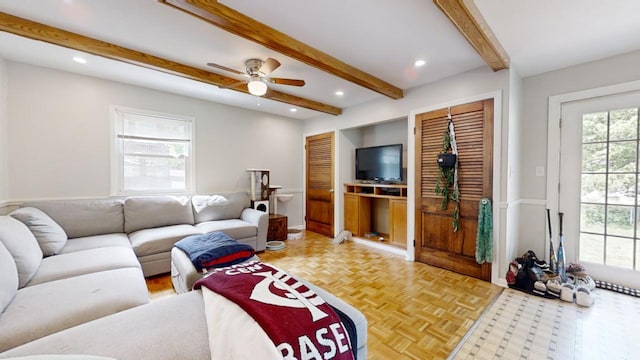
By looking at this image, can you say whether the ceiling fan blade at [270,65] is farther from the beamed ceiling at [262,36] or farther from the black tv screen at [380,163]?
the black tv screen at [380,163]

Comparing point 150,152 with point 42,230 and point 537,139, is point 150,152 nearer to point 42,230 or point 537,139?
point 42,230

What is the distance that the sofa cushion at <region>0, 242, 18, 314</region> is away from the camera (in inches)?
49.6

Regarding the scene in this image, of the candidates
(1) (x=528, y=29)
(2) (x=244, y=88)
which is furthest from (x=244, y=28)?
(1) (x=528, y=29)

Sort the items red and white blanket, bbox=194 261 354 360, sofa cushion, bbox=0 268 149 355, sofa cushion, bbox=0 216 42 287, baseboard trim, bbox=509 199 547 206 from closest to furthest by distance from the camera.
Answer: red and white blanket, bbox=194 261 354 360 → sofa cushion, bbox=0 268 149 355 → sofa cushion, bbox=0 216 42 287 → baseboard trim, bbox=509 199 547 206

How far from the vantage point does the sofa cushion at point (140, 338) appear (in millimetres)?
911

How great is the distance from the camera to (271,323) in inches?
38.3

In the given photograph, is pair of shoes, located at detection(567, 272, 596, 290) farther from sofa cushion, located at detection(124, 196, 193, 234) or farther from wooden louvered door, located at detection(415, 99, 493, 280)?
sofa cushion, located at detection(124, 196, 193, 234)

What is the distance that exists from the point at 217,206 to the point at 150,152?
1.23 m

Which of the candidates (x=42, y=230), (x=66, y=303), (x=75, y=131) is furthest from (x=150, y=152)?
(x=66, y=303)

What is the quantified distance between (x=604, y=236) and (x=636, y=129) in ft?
3.62

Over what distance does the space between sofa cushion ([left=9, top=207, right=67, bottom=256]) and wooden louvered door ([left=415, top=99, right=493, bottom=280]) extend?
12.8ft

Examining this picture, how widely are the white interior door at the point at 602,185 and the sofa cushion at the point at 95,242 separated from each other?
486 centimetres

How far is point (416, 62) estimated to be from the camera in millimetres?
2564

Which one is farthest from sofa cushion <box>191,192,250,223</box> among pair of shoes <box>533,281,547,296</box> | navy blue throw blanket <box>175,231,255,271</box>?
pair of shoes <box>533,281,547,296</box>
